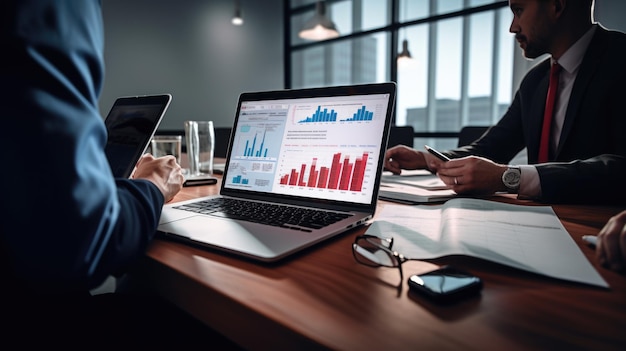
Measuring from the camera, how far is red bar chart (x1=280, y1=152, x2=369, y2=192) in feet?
2.54

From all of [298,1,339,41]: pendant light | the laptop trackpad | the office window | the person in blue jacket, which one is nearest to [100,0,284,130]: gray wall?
the office window

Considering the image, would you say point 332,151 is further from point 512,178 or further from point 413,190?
point 512,178

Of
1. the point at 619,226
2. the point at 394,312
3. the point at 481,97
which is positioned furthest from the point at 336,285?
the point at 481,97

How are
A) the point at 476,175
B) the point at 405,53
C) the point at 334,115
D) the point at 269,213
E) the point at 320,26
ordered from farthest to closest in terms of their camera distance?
1. the point at 405,53
2. the point at 320,26
3. the point at 476,175
4. the point at 334,115
5. the point at 269,213

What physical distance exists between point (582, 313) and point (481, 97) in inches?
160

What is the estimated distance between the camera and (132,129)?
940 millimetres

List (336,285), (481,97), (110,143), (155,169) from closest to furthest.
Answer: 1. (336,285)
2. (155,169)
3. (110,143)
4. (481,97)

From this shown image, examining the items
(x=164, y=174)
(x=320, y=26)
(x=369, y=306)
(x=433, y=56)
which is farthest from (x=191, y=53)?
(x=369, y=306)

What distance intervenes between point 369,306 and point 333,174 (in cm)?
44

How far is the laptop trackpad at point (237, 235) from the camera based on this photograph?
1.76 feet

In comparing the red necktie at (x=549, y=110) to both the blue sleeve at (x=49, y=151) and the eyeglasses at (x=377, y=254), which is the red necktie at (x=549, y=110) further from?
the blue sleeve at (x=49, y=151)

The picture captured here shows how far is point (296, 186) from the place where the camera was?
847 millimetres

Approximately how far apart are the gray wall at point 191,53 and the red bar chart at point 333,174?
374cm

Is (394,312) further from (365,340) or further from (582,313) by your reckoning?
(582,313)
